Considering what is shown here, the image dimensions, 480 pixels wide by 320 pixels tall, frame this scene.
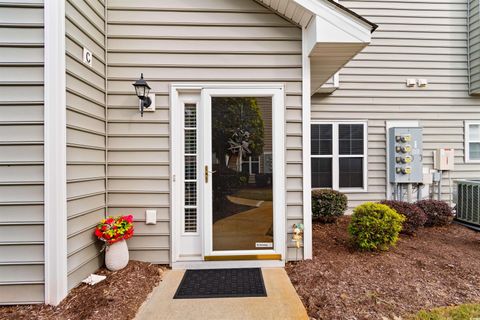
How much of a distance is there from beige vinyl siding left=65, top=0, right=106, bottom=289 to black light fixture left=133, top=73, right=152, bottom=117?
442 millimetres

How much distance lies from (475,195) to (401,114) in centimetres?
189

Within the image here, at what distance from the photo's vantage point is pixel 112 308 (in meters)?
2.07

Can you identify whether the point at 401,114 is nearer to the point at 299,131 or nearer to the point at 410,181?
the point at 410,181

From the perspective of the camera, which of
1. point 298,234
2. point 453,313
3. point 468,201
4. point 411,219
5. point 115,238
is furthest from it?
point 468,201

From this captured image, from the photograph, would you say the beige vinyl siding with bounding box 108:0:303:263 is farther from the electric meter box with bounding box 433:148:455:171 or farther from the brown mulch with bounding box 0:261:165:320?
the electric meter box with bounding box 433:148:455:171

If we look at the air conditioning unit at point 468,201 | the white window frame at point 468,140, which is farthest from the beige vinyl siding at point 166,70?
the white window frame at point 468,140

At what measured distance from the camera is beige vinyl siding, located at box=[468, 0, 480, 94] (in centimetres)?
504

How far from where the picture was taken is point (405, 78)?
5145 mm

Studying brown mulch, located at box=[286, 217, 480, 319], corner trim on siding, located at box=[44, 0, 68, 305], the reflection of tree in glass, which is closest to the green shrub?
brown mulch, located at box=[286, 217, 480, 319]

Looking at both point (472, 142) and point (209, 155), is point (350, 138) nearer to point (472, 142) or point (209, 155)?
point (472, 142)

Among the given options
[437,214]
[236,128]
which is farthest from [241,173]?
[437,214]

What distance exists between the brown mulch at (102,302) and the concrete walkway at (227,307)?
Answer: 0.11 m

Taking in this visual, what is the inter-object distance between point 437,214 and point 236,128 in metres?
3.97

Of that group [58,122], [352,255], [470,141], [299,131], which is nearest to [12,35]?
[58,122]
